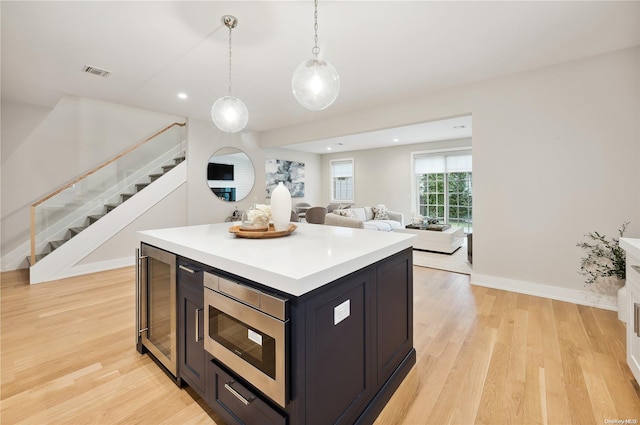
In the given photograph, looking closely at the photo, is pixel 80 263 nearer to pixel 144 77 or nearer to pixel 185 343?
pixel 144 77

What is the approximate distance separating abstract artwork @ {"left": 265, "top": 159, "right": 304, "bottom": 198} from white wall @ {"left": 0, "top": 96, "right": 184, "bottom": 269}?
386 centimetres

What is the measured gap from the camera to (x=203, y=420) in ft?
4.67

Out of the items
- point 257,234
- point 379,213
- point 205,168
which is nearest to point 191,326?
point 257,234

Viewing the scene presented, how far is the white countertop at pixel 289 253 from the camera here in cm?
102

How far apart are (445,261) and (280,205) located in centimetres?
379

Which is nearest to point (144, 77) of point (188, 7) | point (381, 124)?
point (188, 7)

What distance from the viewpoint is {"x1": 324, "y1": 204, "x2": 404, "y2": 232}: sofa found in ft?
18.2

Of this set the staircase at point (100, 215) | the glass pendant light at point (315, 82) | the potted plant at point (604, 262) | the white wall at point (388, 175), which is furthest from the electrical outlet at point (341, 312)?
the white wall at point (388, 175)

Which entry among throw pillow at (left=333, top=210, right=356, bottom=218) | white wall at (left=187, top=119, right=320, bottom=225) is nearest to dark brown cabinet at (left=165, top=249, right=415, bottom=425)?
white wall at (left=187, top=119, right=320, bottom=225)

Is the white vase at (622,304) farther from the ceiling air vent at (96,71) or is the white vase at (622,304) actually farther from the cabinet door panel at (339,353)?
the ceiling air vent at (96,71)

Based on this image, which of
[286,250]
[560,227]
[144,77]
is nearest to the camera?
[286,250]

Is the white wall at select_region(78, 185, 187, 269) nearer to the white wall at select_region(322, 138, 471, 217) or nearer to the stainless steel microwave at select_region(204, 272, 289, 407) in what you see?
the stainless steel microwave at select_region(204, 272, 289, 407)

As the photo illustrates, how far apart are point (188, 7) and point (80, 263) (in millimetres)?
Result: 3885

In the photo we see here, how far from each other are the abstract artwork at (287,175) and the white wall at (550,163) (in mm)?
5332
